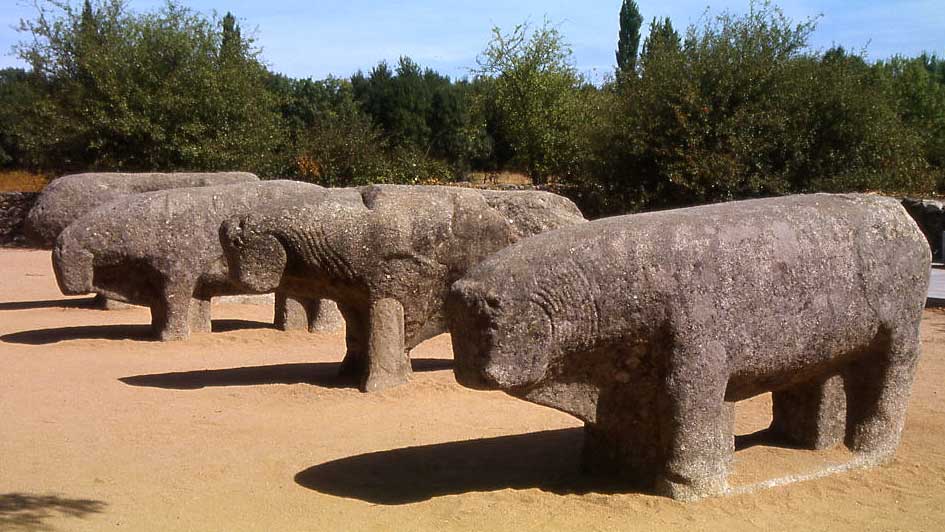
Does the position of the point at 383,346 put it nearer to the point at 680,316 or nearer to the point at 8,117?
the point at 680,316

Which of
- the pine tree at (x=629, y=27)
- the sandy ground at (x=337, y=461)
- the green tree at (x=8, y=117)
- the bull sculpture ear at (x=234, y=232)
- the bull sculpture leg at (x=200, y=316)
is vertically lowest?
the sandy ground at (x=337, y=461)

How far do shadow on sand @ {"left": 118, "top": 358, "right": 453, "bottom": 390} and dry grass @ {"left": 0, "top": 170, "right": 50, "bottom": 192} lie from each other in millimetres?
20673

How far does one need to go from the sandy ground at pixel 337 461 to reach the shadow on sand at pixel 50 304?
13.4 ft

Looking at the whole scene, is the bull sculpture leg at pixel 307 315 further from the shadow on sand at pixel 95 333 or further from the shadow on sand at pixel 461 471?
the shadow on sand at pixel 461 471

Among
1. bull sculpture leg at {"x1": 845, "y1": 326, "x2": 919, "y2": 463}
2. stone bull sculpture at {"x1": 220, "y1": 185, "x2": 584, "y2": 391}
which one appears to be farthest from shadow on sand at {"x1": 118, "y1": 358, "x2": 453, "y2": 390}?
bull sculpture leg at {"x1": 845, "y1": 326, "x2": 919, "y2": 463}

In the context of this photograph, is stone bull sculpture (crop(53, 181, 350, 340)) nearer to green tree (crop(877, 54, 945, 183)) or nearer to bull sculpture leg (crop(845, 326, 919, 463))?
bull sculpture leg (crop(845, 326, 919, 463))

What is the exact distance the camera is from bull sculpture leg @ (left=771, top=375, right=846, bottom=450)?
5.59 meters

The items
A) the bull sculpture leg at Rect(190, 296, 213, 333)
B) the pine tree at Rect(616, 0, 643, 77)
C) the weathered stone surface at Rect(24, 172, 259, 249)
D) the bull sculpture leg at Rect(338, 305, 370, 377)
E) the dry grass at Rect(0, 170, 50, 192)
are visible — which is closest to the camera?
the bull sculpture leg at Rect(338, 305, 370, 377)

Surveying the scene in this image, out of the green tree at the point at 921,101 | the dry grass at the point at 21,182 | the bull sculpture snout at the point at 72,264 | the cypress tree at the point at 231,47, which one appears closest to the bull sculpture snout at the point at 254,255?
the bull sculpture snout at the point at 72,264

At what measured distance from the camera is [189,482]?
558 cm

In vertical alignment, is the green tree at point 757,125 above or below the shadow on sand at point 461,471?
above

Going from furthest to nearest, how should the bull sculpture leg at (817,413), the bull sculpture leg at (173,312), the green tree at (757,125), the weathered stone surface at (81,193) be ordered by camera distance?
the green tree at (757,125) → the weathered stone surface at (81,193) → the bull sculpture leg at (173,312) → the bull sculpture leg at (817,413)

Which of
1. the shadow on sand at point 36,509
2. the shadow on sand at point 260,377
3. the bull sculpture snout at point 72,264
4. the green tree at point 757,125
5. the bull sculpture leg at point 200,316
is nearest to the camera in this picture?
the shadow on sand at point 36,509

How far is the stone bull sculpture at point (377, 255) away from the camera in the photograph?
7.71m
